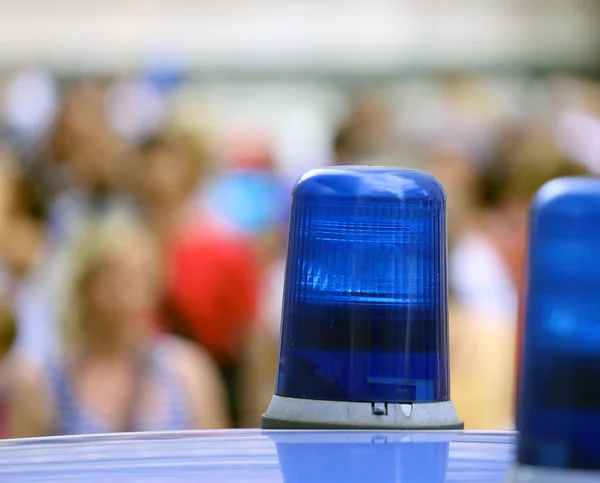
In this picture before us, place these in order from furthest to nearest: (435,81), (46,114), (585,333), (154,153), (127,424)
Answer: (435,81) < (46,114) < (154,153) < (127,424) < (585,333)

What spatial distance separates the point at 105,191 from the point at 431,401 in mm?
4588

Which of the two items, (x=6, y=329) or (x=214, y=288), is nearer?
(x=6, y=329)

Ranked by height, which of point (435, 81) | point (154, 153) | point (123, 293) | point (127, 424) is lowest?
point (127, 424)

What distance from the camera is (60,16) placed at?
52.3 feet

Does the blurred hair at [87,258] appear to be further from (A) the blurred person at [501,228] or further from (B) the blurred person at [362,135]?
(B) the blurred person at [362,135]

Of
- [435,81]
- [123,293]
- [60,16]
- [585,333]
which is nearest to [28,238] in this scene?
[123,293]

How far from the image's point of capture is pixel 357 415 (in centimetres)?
170

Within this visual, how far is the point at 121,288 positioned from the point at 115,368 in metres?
0.26

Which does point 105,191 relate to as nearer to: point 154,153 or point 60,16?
point 154,153

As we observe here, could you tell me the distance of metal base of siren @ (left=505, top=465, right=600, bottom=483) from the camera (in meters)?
1.20

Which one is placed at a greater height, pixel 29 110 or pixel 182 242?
pixel 29 110

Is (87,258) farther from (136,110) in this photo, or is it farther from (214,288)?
(136,110)

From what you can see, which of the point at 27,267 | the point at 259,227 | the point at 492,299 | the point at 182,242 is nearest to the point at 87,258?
the point at 182,242

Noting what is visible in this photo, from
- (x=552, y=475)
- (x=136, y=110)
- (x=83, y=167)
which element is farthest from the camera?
(x=136, y=110)
